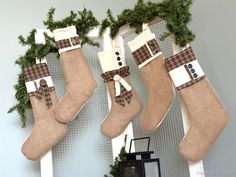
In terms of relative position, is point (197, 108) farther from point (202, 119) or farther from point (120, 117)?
point (120, 117)

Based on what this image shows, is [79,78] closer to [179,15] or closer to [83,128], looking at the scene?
[83,128]

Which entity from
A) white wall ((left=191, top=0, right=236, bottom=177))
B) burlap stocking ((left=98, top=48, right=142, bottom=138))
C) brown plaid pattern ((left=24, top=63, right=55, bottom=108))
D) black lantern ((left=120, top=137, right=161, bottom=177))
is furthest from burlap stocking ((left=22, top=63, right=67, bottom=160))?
white wall ((left=191, top=0, right=236, bottom=177))

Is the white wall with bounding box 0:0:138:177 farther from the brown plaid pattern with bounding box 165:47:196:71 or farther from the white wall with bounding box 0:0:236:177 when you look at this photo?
the brown plaid pattern with bounding box 165:47:196:71

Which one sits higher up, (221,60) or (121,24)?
(121,24)

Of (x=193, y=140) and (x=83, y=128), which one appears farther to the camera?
(x=83, y=128)

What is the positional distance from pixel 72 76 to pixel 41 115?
0.24m

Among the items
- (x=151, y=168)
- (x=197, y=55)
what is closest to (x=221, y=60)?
(x=197, y=55)

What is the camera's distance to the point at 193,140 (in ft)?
4.35

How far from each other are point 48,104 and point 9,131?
36 cm

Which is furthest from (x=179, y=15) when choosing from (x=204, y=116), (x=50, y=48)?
(x=50, y=48)

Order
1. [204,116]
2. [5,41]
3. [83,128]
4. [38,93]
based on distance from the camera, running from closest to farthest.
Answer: [204,116], [38,93], [83,128], [5,41]

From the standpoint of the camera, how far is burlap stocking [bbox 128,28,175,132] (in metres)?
1.44

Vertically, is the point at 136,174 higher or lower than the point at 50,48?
lower

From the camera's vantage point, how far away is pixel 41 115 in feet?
5.18
